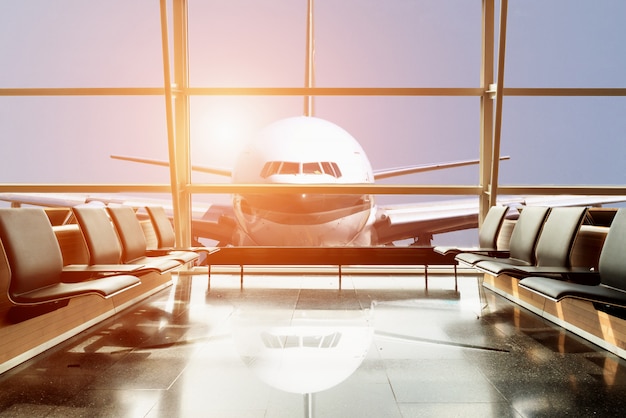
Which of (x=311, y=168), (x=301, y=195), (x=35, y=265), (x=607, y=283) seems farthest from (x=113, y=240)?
(x=607, y=283)

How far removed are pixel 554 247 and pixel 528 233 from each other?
360 millimetres

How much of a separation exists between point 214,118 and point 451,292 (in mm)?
2901

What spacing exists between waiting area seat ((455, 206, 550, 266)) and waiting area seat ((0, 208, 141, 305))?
2.28 meters

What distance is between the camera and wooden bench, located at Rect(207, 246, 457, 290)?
4277 mm

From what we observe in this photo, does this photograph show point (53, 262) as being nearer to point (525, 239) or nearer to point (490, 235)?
point (525, 239)

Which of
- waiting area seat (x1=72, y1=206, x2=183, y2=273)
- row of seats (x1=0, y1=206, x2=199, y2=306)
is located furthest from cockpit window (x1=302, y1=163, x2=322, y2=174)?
row of seats (x1=0, y1=206, x2=199, y2=306)

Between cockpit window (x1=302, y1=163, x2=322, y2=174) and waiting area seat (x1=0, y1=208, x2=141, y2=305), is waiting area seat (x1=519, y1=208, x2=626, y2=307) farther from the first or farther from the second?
cockpit window (x1=302, y1=163, x2=322, y2=174)

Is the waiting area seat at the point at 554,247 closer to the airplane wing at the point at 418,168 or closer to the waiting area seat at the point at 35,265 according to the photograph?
the airplane wing at the point at 418,168

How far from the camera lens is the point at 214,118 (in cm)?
508

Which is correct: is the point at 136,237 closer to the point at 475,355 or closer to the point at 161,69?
the point at 161,69

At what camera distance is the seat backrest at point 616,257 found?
7.29 ft

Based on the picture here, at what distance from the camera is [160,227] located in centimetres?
410

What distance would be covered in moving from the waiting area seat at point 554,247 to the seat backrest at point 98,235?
2.28 meters

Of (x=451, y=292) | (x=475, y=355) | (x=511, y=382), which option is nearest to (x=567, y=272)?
(x=475, y=355)
